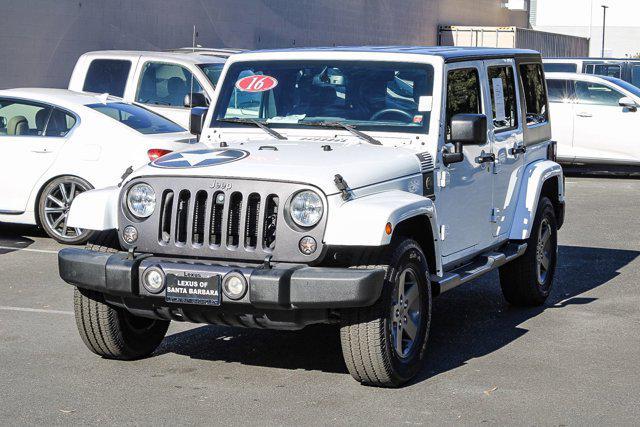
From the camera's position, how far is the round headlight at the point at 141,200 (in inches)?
Answer: 258

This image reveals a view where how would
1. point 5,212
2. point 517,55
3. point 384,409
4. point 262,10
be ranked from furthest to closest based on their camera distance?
point 262,10
point 5,212
point 517,55
point 384,409

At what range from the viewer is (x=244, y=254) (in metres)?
6.27

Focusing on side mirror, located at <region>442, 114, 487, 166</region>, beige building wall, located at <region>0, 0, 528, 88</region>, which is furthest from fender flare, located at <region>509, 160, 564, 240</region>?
beige building wall, located at <region>0, 0, 528, 88</region>

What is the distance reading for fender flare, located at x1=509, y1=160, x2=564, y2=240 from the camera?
28.7ft

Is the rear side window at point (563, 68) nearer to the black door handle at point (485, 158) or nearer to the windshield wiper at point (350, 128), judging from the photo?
the black door handle at point (485, 158)

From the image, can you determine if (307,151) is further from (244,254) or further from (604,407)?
(604,407)

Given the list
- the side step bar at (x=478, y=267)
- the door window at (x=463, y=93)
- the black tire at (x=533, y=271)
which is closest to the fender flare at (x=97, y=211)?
the side step bar at (x=478, y=267)

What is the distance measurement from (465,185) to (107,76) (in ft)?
27.4

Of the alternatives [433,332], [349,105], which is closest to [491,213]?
[433,332]

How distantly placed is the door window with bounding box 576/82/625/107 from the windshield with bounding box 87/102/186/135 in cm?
941

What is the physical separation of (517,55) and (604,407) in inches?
146

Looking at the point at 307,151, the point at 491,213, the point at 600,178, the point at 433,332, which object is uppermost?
the point at 307,151

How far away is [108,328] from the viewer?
6867mm

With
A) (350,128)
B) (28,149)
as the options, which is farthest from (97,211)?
(28,149)
